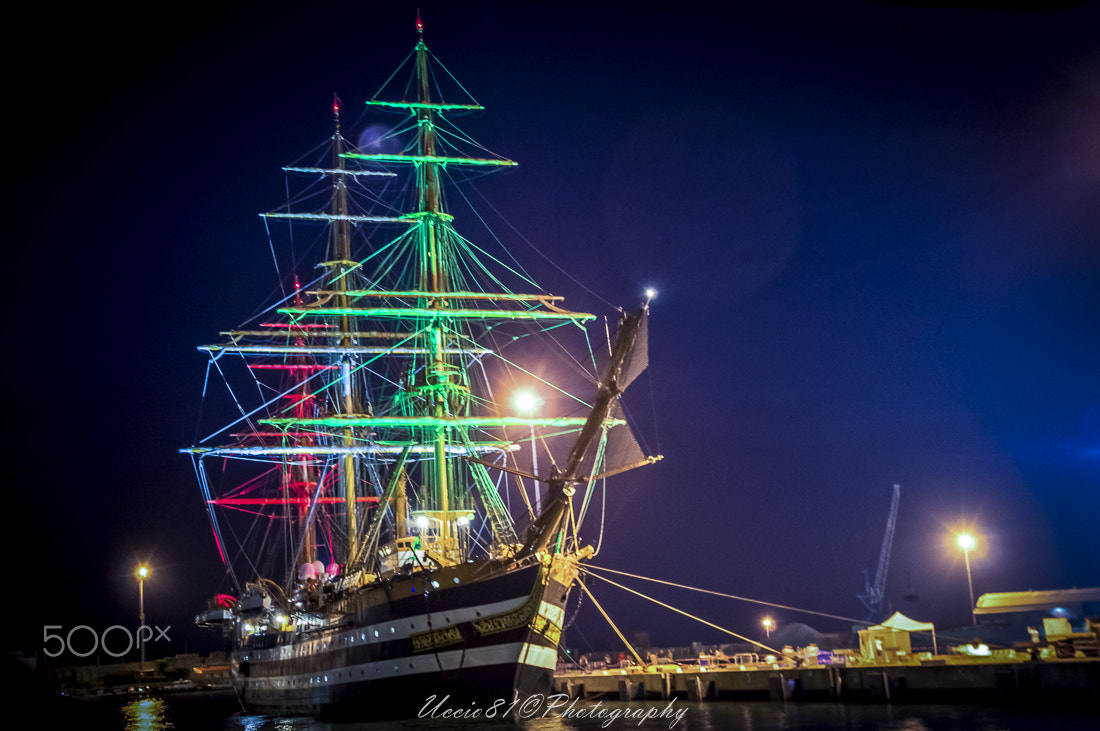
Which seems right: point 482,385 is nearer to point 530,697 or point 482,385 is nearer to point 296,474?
point 296,474

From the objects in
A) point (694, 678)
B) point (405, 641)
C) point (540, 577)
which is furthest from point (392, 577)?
point (694, 678)

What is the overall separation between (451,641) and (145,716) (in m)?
37.1

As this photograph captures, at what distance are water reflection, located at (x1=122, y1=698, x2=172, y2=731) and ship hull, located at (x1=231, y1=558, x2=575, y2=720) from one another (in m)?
16.3

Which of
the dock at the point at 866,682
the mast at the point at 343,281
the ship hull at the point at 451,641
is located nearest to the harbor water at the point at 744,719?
the dock at the point at 866,682

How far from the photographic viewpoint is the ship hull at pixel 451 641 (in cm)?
3072

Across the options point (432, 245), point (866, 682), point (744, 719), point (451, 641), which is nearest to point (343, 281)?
point (432, 245)

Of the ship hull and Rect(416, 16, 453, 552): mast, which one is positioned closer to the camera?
the ship hull

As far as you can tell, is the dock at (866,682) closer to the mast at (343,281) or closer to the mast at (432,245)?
the mast at (432,245)

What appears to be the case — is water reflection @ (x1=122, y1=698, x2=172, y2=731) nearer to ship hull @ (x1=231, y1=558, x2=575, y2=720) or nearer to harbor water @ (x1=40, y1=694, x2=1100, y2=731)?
harbor water @ (x1=40, y1=694, x2=1100, y2=731)

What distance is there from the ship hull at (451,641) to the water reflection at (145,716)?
16282 mm

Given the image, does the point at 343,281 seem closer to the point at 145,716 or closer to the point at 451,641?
the point at 451,641

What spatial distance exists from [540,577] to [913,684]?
1471 centimetres

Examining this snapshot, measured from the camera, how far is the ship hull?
3072 centimetres

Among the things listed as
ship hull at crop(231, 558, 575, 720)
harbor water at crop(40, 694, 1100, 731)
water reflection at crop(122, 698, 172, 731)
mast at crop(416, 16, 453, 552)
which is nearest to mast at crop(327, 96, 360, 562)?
mast at crop(416, 16, 453, 552)
